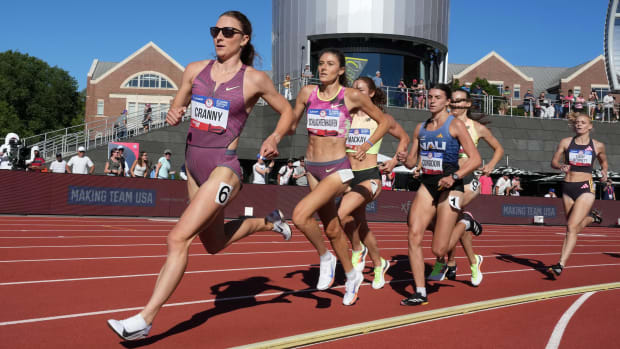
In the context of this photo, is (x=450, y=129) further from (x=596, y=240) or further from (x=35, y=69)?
(x=35, y=69)

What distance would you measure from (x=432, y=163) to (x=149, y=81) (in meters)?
57.8

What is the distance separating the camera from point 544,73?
7969cm

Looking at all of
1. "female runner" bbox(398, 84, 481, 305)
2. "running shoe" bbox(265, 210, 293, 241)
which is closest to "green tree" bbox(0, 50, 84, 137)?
"female runner" bbox(398, 84, 481, 305)

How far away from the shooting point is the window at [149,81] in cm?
6074

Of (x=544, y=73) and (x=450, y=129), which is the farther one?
(x=544, y=73)

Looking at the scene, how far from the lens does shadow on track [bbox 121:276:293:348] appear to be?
4.46 metres

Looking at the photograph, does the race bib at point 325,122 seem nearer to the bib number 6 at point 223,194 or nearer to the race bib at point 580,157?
the bib number 6 at point 223,194

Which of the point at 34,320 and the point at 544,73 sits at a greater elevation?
the point at 544,73

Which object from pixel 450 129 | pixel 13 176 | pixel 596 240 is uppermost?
pixel 450 129

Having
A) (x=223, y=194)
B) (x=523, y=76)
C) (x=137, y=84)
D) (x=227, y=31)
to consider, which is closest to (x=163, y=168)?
(x=227, y=31)

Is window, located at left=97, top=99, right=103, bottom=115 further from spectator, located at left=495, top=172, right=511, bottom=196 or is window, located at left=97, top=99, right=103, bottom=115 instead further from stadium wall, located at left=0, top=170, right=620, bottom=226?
spectator, located at left=495, top=172, right=511, bottom=196

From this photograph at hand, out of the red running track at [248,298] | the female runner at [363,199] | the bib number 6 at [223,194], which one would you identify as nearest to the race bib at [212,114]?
the bib number 6 at [223,194]

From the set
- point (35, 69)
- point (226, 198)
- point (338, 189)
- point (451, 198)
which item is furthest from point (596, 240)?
point (35, 69)

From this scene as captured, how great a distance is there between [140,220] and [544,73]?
243 ft
